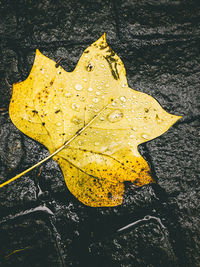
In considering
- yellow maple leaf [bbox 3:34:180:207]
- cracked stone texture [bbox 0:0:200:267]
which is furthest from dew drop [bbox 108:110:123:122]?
cracked stone texture [bbox 0:0:200:267]

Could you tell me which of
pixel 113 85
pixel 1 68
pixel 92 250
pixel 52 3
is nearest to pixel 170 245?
pixel 92 250

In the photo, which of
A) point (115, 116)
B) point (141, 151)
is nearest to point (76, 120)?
point (115, 116)

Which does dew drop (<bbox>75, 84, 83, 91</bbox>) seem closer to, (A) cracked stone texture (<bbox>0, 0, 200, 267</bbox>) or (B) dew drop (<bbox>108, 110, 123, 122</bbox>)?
(B) dew drop (<bbox>108, 110, 123, 122</bbox>)

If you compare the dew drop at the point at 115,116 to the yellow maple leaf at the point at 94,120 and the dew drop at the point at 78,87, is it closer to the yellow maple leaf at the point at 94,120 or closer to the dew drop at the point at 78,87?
the yellow maple leaf at the point at 94,120

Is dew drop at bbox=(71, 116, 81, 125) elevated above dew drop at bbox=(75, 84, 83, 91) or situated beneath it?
situated beneath

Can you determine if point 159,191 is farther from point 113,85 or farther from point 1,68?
point 1,68

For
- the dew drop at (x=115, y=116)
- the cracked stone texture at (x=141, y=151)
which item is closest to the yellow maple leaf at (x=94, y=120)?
the dew drop at (x=115, y=116)

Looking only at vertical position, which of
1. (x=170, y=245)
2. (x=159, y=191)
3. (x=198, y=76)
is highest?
(x=198, y=76)
